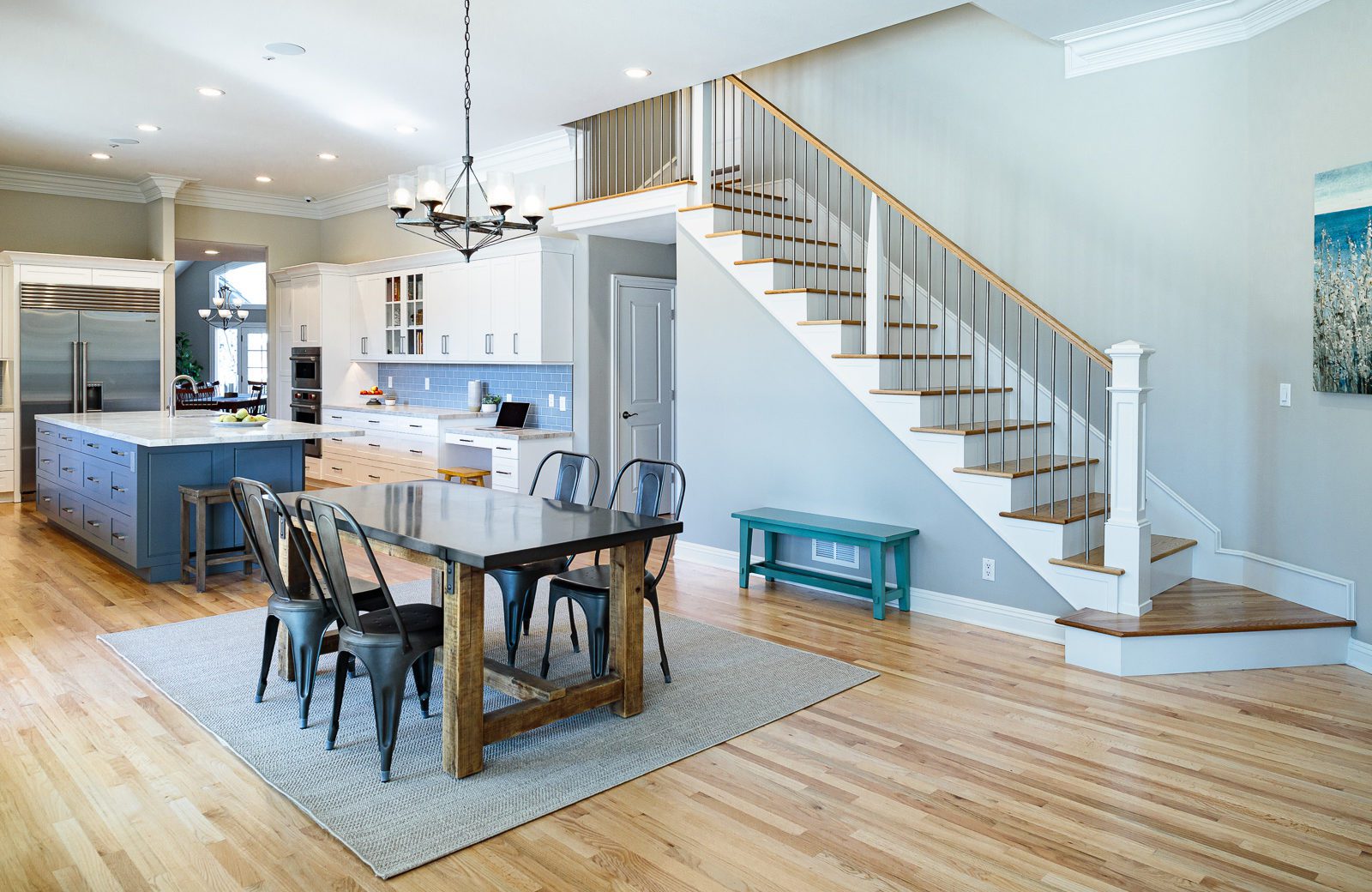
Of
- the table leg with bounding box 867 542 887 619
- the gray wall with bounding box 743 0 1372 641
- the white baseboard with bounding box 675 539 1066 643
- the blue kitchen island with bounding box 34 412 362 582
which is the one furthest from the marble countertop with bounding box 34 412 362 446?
the gray wall with bounding box 743 0 1372 641

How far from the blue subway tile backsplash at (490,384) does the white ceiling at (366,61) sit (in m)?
1.97

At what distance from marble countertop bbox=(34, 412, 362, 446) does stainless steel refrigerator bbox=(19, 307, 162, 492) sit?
6.83 ft

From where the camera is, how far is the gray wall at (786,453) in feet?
16.3

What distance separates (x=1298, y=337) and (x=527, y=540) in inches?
154

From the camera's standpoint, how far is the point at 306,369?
10.1m

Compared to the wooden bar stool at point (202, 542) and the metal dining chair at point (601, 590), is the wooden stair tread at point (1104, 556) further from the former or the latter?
the wooden bar stool at point (202, 542)

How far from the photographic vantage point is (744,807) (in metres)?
2.88

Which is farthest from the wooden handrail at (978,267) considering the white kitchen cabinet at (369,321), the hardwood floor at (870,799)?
the white kitchen cabinet at (369,321)

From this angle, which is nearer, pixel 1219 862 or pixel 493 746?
pixel 1219 862

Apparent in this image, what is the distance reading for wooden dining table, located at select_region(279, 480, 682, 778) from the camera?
3018 millimetres

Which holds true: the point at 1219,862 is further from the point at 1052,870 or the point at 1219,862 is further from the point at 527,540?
the point at 527,540

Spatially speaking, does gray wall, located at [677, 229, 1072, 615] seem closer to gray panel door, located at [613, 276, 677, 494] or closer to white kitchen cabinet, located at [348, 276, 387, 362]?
gray panel door, located at [613, 276, 677, 494]

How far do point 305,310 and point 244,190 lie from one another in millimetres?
1500

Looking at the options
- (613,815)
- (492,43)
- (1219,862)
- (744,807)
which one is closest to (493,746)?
(613,815)
